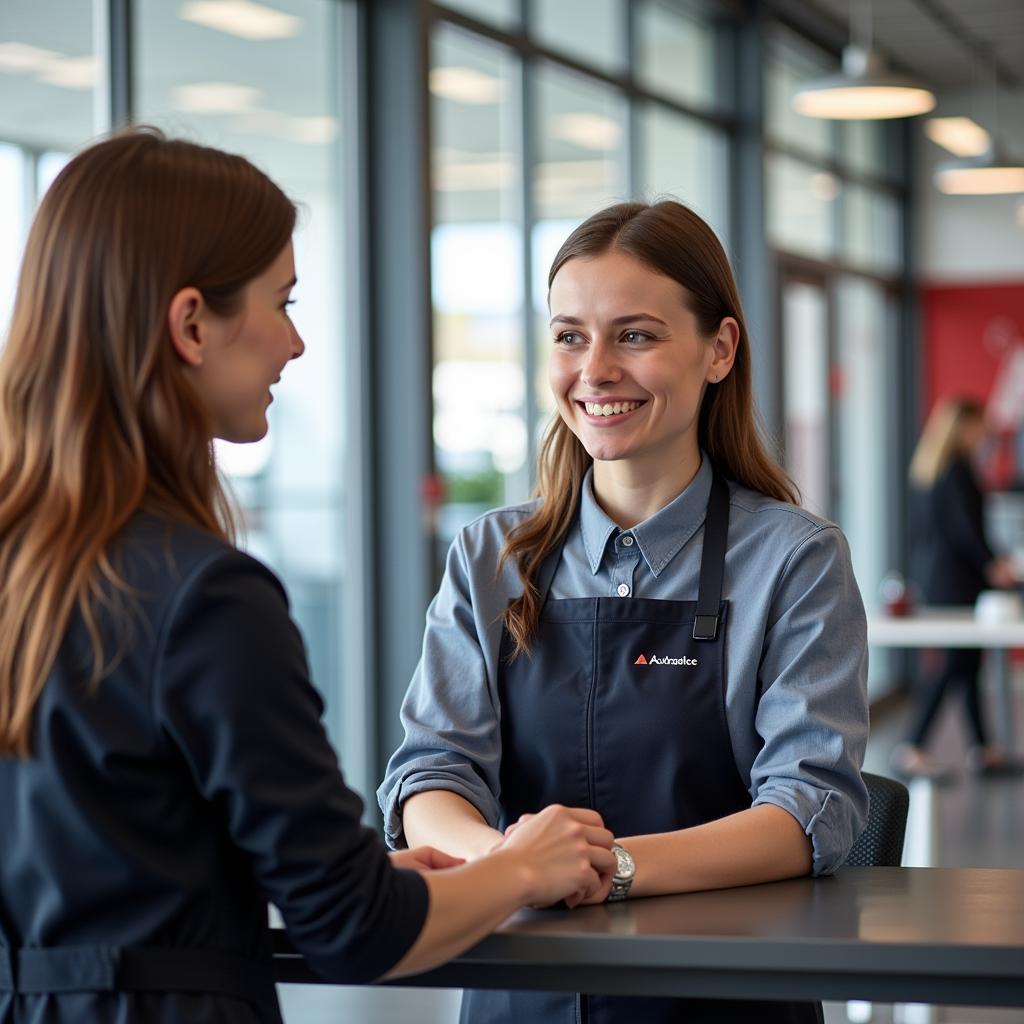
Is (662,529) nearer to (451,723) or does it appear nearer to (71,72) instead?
(451,723)

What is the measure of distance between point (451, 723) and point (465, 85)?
4.09 m

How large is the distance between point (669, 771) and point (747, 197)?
22.5ft

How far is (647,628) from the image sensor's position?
183 centimetres

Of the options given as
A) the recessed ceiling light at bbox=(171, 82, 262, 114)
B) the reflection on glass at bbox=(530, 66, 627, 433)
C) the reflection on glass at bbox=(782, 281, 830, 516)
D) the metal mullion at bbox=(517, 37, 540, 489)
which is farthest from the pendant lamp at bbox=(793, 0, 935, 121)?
the reflection on glass at bbox=(782, 281, 830, 516)

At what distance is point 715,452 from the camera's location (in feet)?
6.48

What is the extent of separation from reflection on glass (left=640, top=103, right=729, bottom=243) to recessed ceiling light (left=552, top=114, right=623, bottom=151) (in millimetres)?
258

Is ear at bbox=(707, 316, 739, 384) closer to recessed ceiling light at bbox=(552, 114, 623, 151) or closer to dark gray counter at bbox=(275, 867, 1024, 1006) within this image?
dark gray counter at bbox=(275, 867, 1024, 1006)

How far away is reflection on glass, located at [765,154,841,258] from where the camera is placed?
8.60 metres

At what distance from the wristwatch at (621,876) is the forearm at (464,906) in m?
0.15

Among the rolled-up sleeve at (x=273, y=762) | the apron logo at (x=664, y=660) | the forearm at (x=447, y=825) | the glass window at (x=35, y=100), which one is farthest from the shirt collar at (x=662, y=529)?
the glass window at (x=35, y=100)

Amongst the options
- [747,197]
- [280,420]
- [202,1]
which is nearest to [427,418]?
[280,420]

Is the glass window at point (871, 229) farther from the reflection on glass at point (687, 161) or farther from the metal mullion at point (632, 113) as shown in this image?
the metal mullion at point (632, 113)

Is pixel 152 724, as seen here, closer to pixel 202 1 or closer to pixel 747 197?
pixel 202 1

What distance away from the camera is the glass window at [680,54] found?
7250 millimetres
